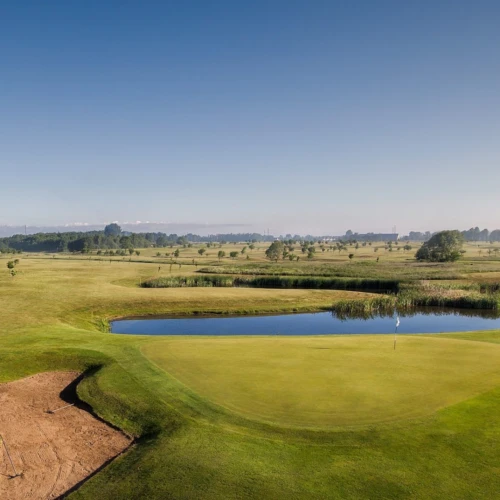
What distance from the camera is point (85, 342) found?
2761 centimetres

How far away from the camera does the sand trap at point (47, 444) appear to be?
1241cm

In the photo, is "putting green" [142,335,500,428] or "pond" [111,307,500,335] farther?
"pond" [111,307,500,335]

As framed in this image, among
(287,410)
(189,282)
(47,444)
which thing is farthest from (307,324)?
(47,444)

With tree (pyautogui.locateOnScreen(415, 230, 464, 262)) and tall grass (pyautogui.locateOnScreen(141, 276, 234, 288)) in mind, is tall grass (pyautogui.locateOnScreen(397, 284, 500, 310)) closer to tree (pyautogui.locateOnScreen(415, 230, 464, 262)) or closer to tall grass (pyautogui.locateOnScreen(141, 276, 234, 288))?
tall grass (pyautogui.locateOnScreen(141, 276, 234, 288))

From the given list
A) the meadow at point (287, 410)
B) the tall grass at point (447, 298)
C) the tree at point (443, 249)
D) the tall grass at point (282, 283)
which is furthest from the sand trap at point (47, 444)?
the tree at point (443, 249)

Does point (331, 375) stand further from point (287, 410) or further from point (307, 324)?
point (307, 324)

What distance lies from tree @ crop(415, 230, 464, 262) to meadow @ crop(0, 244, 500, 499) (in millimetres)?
97678

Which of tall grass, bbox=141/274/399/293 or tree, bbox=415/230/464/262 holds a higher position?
tree, bbox=415/230/464/262

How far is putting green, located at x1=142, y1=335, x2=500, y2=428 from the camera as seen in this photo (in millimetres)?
15508

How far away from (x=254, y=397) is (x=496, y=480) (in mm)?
8661

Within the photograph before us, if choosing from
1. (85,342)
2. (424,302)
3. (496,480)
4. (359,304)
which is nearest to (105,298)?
(85,342)

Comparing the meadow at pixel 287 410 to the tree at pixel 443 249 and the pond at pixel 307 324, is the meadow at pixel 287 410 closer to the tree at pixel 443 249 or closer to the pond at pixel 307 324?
the pond at pixel 307 324

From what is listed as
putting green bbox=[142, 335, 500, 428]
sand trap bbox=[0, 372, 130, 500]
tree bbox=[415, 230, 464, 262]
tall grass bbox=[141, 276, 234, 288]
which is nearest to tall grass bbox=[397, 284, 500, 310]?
tall grass bbox=[141, 276, 234, 288]

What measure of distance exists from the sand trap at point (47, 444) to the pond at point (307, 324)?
2264 cm
